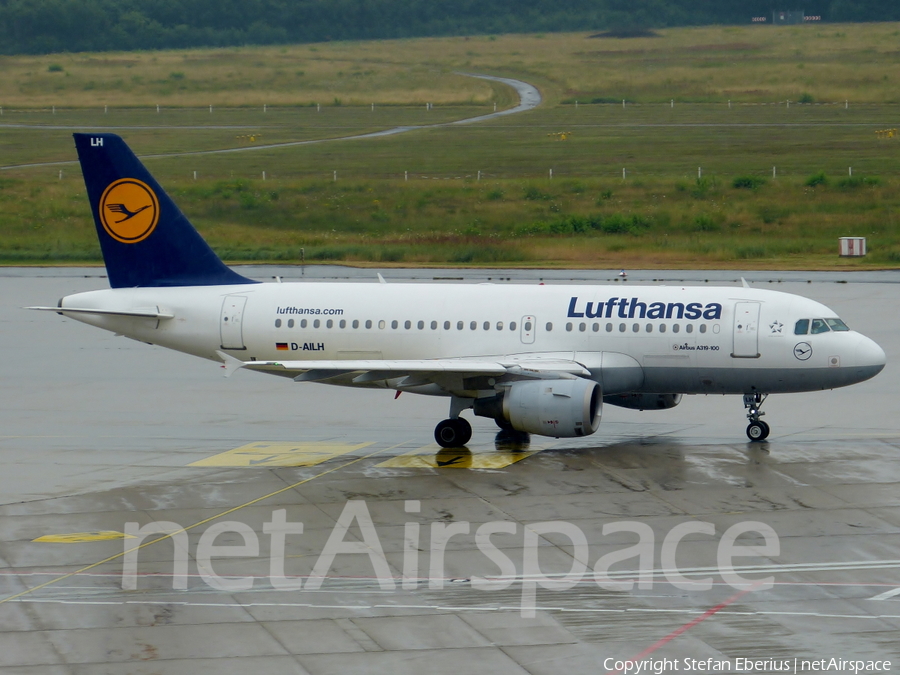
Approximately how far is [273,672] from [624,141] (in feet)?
352

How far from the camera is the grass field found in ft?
Result: 266

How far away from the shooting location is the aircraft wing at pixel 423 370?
30405 mm

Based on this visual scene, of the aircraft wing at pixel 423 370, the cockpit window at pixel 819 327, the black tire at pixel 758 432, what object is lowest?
the black tire at pixel 758 432

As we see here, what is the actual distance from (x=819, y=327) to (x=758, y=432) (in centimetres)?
321

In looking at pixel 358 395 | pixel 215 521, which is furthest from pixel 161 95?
pixel 215 521

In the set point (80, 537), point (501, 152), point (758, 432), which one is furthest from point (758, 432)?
point (501, 152)

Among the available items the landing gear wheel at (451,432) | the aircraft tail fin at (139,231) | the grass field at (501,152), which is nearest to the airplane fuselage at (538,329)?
the aircraft tail fin at (139,231)

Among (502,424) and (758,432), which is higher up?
(502,424)

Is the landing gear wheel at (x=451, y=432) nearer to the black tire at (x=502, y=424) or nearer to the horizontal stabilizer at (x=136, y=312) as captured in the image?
the black tire at (x=502, y=424)

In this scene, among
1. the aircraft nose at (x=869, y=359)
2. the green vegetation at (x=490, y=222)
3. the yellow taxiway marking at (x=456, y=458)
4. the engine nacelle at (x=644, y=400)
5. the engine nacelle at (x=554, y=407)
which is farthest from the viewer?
the green vegetation at (x=490, y=222)

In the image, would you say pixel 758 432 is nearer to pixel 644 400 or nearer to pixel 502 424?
pixel 644 400

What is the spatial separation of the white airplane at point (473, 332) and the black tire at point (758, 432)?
59 mm

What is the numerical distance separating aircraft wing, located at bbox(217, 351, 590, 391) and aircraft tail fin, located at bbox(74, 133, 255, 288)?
541 cm

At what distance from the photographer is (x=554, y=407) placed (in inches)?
1166
